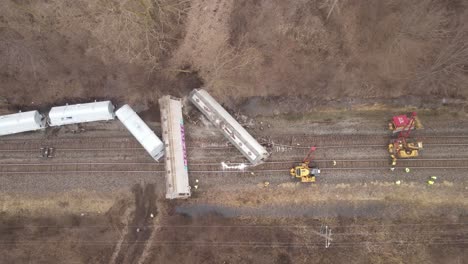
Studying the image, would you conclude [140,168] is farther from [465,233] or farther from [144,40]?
[465,233]

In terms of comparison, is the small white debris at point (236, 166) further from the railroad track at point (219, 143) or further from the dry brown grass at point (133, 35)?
the dry brown grass at point (133, 35)

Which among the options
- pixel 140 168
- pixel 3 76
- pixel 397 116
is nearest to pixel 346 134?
pixel 397 116

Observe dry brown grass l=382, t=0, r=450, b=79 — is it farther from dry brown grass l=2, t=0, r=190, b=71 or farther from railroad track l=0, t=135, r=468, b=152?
dry brown grass l=2, t=0, r=190, b=71

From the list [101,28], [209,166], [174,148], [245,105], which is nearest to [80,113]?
[101,28]

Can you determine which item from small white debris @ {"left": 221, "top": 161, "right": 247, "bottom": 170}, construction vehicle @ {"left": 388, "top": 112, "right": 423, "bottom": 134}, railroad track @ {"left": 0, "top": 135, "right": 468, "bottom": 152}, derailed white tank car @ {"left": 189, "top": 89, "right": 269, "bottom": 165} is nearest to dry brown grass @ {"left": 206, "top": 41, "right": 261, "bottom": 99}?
derailed white tank car @ {"left": 189, "top": 89, "right": 269, "bottom": 165}

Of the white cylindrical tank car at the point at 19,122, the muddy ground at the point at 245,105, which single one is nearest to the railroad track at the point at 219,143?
the muddy ground at the point at 245,105

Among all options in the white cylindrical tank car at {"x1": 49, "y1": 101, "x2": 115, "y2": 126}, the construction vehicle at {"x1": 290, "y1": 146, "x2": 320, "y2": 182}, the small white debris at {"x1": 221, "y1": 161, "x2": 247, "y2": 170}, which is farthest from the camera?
the white cylindrical tank car at {"x1": 49, "y1": 101, "x2": 115, "y2": 126}
